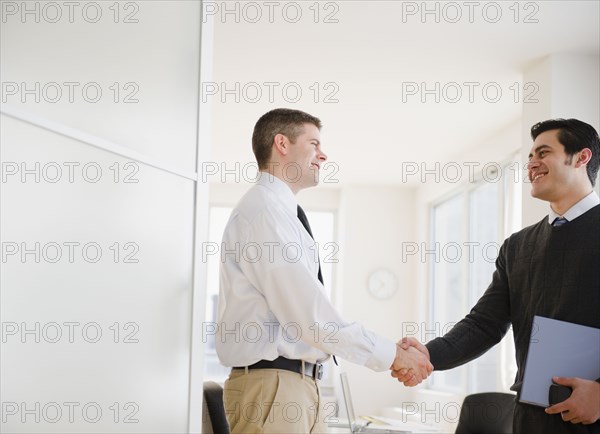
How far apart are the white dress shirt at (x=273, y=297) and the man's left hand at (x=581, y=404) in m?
0.67

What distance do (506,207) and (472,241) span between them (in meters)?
1.37

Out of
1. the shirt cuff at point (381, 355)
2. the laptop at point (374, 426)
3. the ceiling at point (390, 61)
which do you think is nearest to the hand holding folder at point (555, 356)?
the shirt cuff at point (381, 355)

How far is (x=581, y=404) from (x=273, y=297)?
0.99m

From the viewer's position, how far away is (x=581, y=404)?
8.07ft

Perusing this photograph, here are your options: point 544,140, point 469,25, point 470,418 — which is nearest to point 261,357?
point 544,140

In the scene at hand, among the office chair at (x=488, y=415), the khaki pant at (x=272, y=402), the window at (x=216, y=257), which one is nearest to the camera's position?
the khaki pant at (x=272, y=402)

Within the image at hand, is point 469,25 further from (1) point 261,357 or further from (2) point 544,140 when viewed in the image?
(1) point 261,357

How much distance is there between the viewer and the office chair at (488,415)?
190 inches

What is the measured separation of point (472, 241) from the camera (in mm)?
8102

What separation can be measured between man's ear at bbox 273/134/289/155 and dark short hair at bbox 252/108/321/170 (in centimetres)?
1
